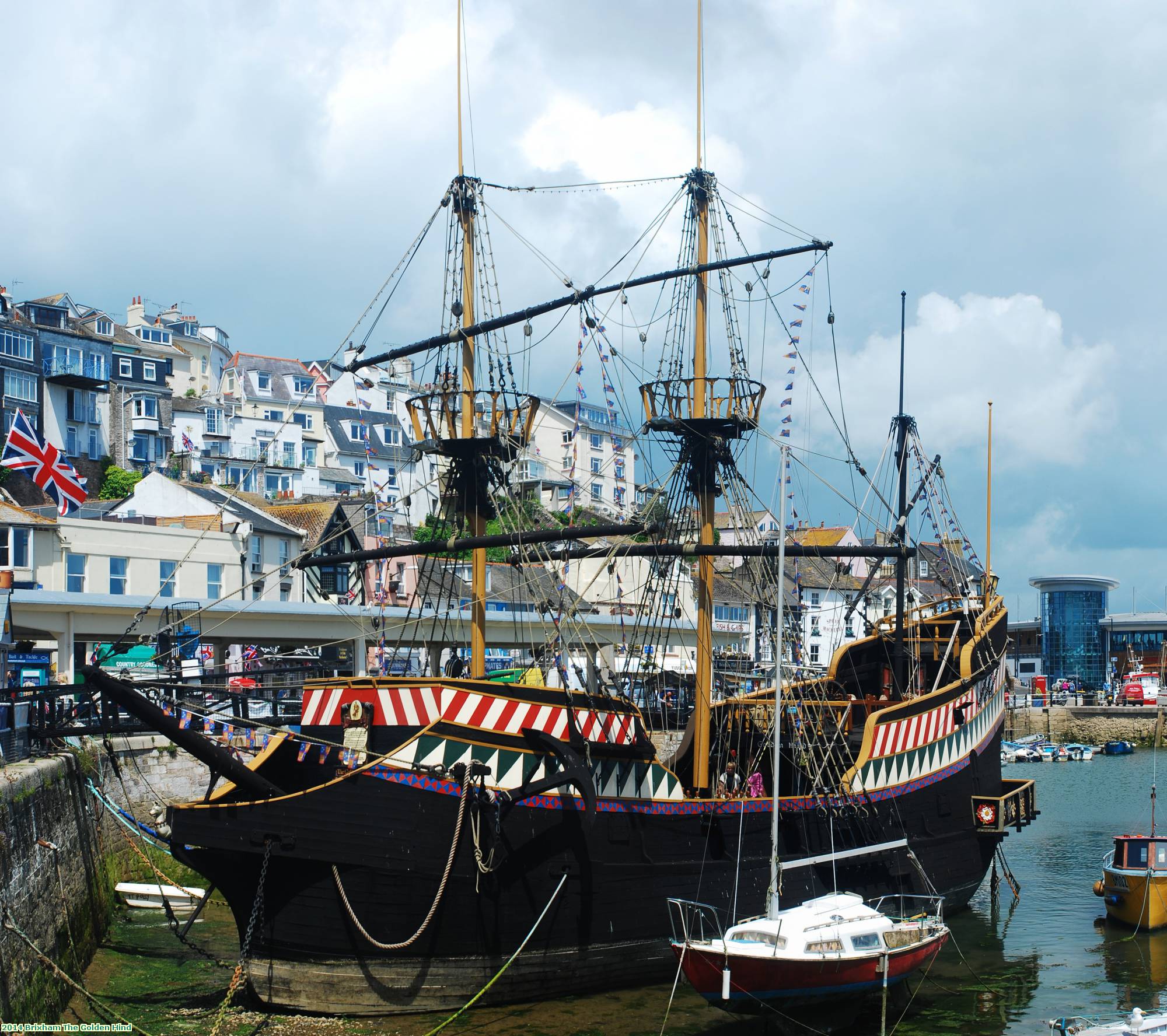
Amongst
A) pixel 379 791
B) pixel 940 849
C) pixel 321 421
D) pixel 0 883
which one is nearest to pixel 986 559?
pixel 940 849

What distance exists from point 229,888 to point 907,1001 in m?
11.3

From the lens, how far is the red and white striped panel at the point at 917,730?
27578 millimetres

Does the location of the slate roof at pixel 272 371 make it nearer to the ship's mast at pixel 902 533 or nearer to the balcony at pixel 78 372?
the balcony at pixel 78 372

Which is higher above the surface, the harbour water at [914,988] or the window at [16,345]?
the window at [16,345]

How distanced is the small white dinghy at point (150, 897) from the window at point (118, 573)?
23585 mm

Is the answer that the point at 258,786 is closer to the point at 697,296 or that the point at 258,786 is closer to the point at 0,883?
the point at 0,883

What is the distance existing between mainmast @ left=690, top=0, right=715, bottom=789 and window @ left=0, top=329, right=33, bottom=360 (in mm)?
57922

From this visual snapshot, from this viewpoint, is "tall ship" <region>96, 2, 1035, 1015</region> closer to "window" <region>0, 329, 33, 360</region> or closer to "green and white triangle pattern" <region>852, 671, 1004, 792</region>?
"green and white triangle pattern" <region>852, 671, 1004, 792</region>

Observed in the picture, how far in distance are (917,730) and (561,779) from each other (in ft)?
35.9

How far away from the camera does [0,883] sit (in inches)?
663

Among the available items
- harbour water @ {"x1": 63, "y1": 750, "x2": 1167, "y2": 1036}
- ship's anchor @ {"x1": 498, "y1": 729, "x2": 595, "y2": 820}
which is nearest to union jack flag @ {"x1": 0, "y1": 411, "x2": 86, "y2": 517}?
harbour water @ {"x1": 63, "y1": 750, "x2": 1167, "y2": 1036}

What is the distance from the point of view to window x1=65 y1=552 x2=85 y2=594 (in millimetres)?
48406

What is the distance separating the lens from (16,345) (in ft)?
256

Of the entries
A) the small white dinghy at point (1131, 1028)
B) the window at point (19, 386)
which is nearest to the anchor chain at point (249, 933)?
the small white dinghy at point (1131, 1028)
